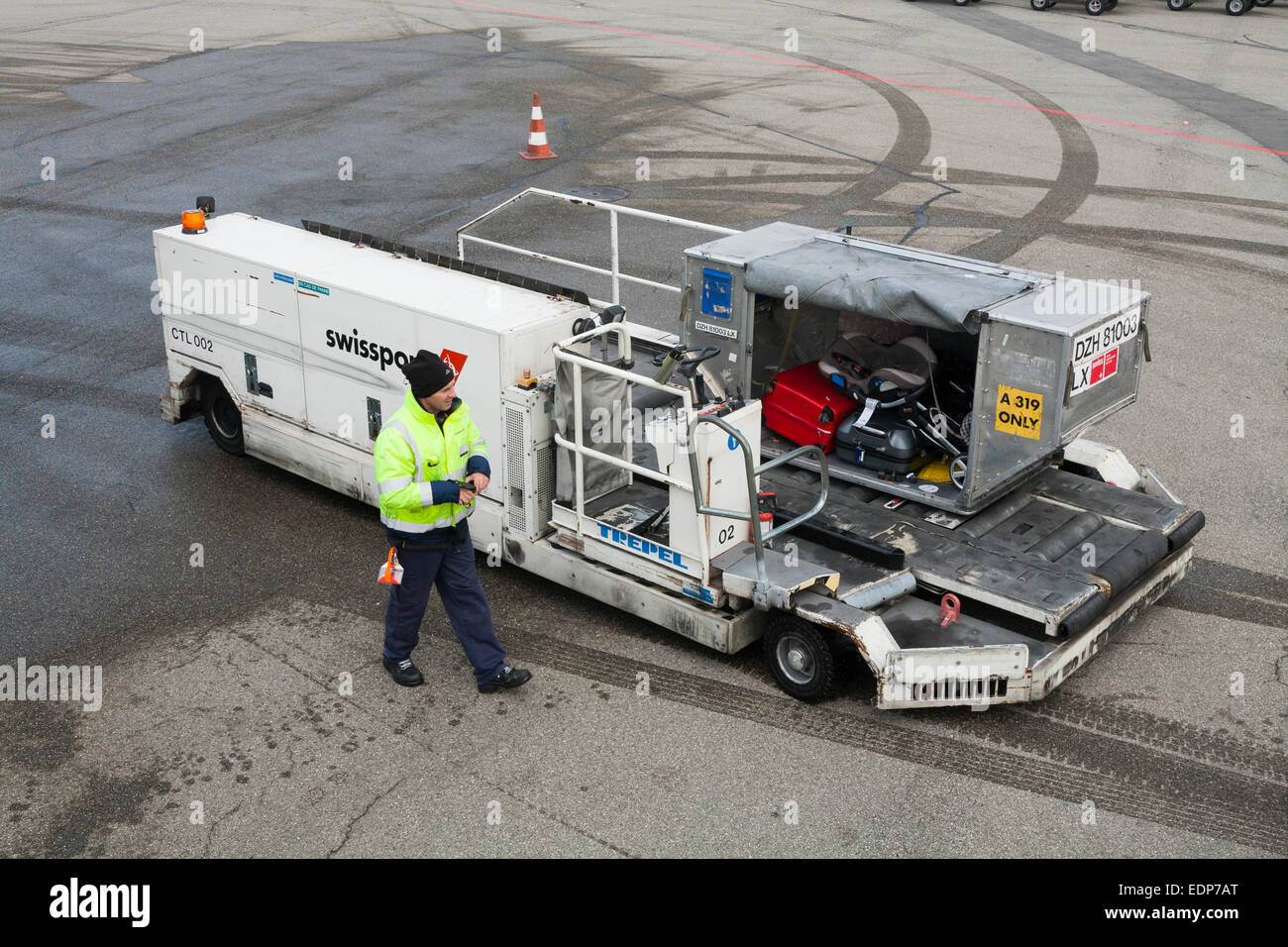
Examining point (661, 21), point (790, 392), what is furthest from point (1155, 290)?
point (661, 21)

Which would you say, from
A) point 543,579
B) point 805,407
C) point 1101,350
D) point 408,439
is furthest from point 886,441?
point 408,439

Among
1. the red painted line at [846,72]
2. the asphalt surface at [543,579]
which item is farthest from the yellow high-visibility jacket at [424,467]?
the red painted line at [846,72]

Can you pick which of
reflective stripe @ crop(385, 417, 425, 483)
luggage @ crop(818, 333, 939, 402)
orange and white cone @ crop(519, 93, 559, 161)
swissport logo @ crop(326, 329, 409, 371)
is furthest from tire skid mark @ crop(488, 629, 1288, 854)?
orange and white cone @ crop(519, 93, 559, 161)

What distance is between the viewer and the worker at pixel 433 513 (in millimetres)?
6391

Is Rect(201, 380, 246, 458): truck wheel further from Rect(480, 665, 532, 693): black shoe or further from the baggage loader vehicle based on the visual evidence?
Rect(480, 665, 532, 693): black shoe

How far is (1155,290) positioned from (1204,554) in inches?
225

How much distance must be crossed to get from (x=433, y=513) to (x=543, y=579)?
5.79ft

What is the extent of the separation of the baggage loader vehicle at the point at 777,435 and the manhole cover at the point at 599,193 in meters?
7.15

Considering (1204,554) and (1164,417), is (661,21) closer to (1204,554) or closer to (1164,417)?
(1164,417)

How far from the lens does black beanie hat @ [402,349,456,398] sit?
6.34 m

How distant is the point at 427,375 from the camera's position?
634cm

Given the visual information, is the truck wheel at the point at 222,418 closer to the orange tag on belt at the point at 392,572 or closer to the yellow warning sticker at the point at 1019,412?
the orange tag on belt at the point at 392,572

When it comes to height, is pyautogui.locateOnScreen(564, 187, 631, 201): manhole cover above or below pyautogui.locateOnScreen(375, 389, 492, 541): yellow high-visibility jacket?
below

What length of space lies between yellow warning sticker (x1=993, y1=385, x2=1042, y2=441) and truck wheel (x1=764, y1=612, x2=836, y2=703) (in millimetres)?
1731
